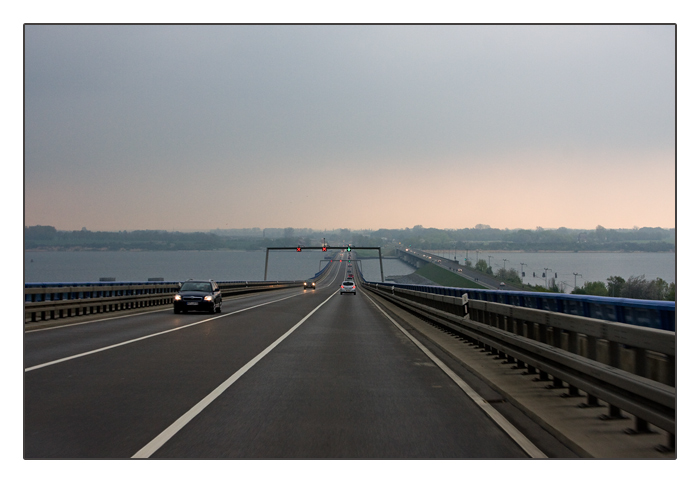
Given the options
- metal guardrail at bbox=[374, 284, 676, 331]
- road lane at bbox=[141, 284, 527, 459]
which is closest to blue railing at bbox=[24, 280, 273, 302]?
road lane at bbox=[141, 284, 527, 459]

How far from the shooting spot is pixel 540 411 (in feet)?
26.6

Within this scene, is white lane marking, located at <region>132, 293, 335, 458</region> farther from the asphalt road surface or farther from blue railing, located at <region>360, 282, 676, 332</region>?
blue railing, located at <region>360, 282, 676, 332</region>

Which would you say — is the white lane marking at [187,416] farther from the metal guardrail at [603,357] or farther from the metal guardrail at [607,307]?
the metal guardrail at [607,307]

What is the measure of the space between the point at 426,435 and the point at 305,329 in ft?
51.2

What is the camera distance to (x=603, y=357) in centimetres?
790

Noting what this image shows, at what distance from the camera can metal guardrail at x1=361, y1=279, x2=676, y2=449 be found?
6.12 m

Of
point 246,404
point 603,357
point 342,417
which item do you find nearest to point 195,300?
point 246,404

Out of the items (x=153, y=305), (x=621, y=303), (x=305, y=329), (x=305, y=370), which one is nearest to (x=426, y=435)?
(x=621, y=303)

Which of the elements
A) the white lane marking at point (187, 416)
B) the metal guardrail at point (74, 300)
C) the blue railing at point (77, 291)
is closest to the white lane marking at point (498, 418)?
the white lane marking at point (187, 416)

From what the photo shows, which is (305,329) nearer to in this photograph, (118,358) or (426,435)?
(118,358)

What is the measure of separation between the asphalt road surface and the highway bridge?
31 mm

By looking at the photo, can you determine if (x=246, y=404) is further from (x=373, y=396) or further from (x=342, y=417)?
(x=373, y=396)

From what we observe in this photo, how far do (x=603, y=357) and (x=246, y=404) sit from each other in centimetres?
450

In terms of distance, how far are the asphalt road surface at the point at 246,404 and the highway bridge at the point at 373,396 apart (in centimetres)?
3
